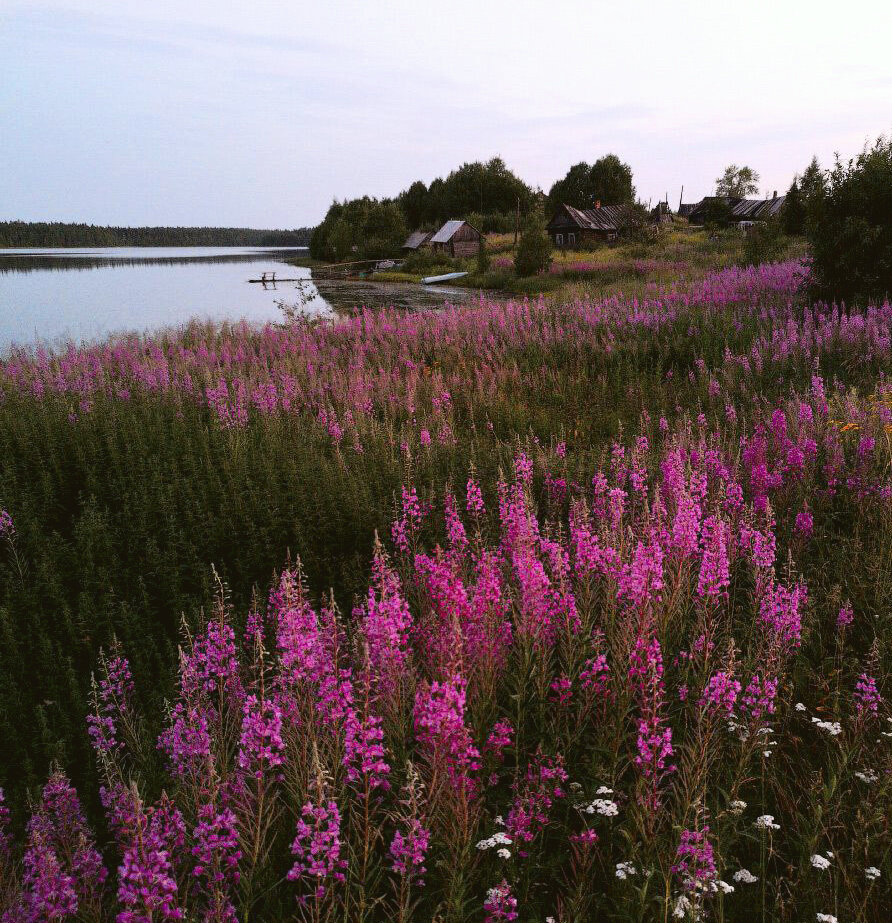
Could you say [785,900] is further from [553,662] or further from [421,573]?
[421,573]

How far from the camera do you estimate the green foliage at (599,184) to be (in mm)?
105188

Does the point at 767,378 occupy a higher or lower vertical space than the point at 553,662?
higher

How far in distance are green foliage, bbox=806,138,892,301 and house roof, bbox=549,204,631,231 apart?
60636mm

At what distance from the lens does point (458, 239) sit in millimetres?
74938

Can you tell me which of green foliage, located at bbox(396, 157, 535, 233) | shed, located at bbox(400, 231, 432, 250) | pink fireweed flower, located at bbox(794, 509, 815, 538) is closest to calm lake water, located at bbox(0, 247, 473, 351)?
pink fireweed flower, located at bbox(794, 509, 815, 538)

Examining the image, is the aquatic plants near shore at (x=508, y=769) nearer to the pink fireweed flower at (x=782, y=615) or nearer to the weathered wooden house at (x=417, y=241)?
the pink fireweed flower at (x=782, y=615)

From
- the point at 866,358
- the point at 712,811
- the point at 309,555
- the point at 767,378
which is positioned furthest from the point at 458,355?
the point at 712,811

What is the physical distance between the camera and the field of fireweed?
257cm

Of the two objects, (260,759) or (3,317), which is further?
(3,317)

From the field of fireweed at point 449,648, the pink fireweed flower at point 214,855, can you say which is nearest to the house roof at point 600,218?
the field of fireweed at point 449,648

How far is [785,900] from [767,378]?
10.1m

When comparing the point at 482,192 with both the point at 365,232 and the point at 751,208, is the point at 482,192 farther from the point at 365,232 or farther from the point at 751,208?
the point at 751,208

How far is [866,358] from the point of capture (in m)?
11.1

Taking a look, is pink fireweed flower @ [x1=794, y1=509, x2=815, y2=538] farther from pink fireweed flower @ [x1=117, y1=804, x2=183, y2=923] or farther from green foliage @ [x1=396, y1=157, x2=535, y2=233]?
green foliage @ [x1=396, y1=157, x2=535, y2=233]
